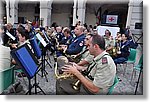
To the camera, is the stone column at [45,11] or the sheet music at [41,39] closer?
the stone column at [45,11]

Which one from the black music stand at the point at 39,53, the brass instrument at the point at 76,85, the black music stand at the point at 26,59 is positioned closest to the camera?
the black music stand at the point at 26,59

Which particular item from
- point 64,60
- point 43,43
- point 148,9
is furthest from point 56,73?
point 148,9

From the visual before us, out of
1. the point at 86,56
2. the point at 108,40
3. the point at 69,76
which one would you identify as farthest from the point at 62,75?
the point at 108,40

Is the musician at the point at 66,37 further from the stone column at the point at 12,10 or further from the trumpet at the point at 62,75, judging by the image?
the stone column at the point at 12,10

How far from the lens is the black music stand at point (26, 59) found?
4.57 ft

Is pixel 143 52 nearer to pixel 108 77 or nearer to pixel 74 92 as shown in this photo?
pixel 108 77

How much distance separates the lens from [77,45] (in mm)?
1594

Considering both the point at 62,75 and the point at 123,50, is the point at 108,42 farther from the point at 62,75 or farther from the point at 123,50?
the point at 62,75

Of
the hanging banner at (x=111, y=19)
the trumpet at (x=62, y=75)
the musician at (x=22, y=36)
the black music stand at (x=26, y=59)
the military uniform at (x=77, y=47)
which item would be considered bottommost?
the trumpet at (x=62, y=75)

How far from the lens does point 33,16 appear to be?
5.05 ft

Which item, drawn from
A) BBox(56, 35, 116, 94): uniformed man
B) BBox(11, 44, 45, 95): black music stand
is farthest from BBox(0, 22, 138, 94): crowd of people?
BBox(11, 44, 45, 95): black music stand

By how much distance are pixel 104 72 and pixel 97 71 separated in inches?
2.2

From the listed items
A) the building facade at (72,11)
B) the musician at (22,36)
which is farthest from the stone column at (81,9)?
the musician at (22,36)

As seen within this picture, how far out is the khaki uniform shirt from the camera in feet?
4.84
